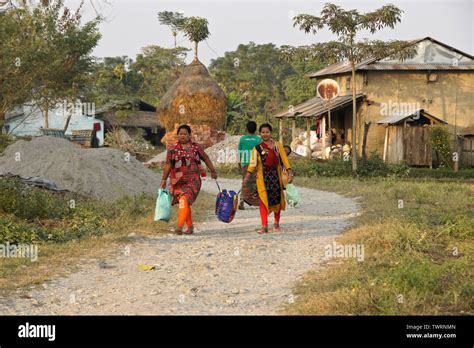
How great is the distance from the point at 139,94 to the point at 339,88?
89.5ft

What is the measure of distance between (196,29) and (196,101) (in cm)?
372

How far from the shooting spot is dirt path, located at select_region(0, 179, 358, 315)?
610 cm

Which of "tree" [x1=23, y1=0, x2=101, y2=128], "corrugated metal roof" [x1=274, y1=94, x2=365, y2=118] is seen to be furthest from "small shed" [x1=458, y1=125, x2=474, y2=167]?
"tree" [x1=23, y1=0, x2=101, y2=128]

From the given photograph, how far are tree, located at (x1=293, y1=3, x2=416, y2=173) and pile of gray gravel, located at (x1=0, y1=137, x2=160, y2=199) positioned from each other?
33.2 ft

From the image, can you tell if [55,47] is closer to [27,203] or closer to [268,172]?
[27,203]

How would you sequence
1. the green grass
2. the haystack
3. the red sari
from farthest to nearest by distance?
the haystack
the red sari
the green grass

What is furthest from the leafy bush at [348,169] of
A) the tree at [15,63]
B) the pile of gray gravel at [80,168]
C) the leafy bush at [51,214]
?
the tree at [15,63]

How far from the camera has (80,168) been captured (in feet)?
49.6

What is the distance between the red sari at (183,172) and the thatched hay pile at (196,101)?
74.3ft

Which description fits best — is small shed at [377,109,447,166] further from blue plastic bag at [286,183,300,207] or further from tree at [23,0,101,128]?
blue plastic bag at [286,183,300,207]

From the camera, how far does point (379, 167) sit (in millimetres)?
25156

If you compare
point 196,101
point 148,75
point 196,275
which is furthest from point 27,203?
point 148,75

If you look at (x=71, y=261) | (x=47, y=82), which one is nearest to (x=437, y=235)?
(x=71, y=261)

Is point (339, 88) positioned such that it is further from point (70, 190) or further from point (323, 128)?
point (70, 190)
